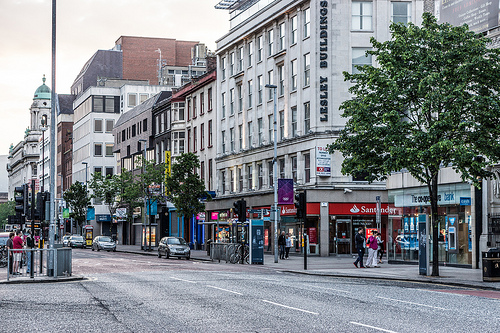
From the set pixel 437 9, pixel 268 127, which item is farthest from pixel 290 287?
pixel 268 127

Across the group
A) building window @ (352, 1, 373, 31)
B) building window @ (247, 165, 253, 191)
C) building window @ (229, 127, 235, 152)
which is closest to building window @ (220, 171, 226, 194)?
building window @ (229, 127, 235, 152)

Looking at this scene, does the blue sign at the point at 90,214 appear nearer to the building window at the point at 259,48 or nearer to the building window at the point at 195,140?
the building window at the point at 195,140

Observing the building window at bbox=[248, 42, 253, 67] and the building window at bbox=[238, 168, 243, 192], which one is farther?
the building window at bbox=[238, 168, 243, 192]

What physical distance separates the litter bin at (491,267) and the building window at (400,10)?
28.7 meters

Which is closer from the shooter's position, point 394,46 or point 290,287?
point 290,287

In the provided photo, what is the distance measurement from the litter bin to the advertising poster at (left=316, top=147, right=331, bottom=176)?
81.1 ft

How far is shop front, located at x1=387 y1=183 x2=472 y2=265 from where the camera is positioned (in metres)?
34.7

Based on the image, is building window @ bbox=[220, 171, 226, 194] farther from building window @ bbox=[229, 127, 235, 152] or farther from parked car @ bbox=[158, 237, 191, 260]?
parked car @ bbox=[158, 237, 191, 260]

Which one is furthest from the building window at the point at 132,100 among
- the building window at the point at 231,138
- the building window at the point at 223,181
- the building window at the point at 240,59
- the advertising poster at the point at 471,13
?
the advertising poster at the point at 471,13

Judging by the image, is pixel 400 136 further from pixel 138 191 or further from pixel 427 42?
pixel 138 191

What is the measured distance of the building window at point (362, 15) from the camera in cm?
5188

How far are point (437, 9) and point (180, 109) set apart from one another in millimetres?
41298

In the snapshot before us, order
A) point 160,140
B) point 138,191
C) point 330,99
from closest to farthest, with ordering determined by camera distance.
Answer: point 330,99 → point 138,191 → point 160,140

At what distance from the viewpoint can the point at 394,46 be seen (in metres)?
28.6
